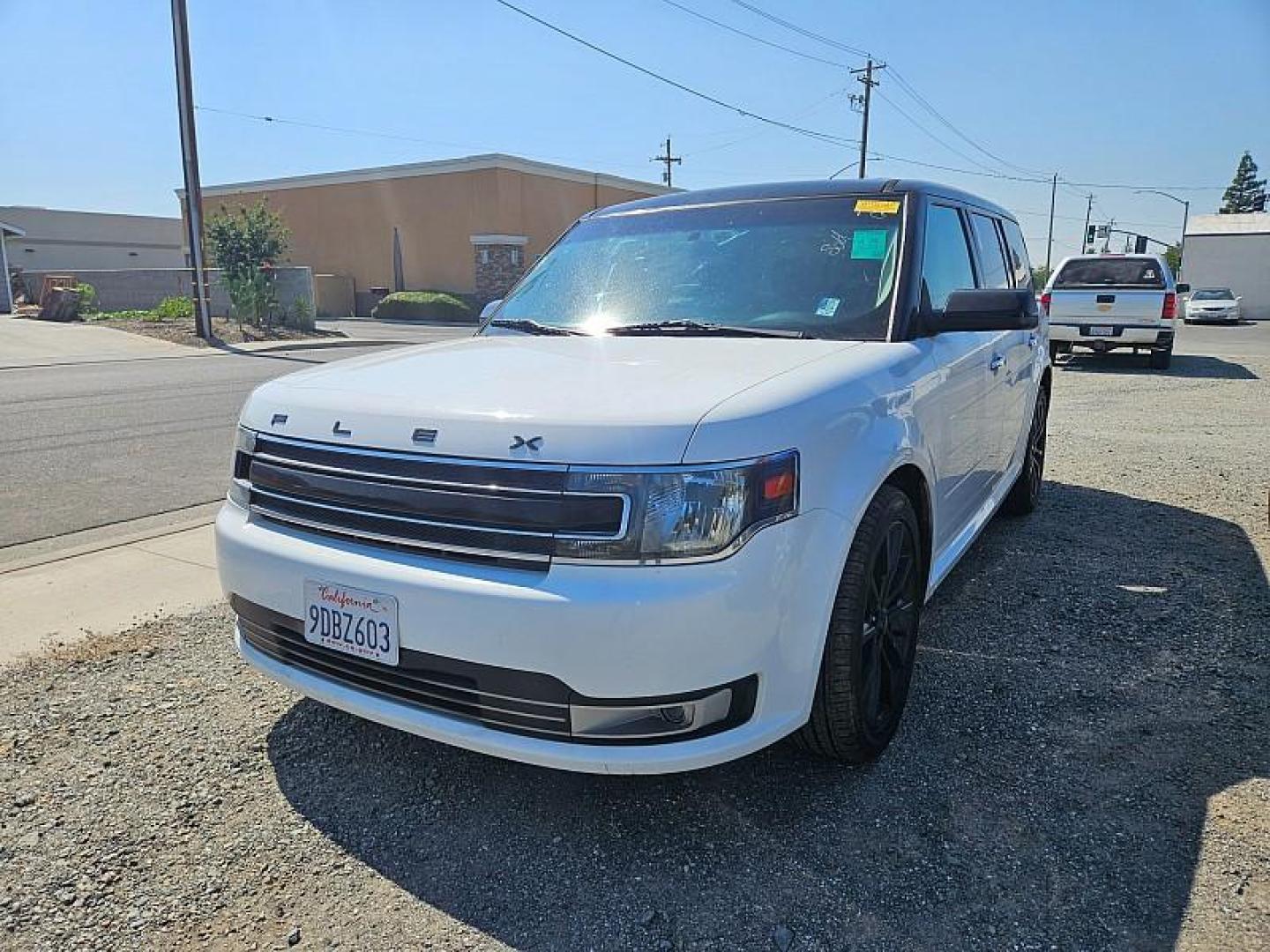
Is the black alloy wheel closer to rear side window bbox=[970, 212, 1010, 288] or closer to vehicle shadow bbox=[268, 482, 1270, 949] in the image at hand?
vehicle shadow bbox=[268, 482, 1270, 949]

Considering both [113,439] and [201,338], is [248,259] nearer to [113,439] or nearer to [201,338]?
[201,338]

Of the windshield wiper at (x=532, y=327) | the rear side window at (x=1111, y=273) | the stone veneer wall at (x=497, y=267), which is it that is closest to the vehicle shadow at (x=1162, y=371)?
the rear side window at (x=1111, y=273)

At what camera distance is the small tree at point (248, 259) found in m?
24.3

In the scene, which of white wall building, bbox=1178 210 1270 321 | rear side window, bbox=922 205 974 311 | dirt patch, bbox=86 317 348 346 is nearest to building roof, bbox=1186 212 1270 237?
white wall building, bbox=1178 210 1270 321

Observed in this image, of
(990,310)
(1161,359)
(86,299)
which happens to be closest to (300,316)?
(86,299)

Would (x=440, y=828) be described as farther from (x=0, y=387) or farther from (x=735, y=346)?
(x=0, y=387)

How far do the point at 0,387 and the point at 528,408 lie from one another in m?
14.4

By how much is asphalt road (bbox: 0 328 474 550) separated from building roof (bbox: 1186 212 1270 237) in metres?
53.2

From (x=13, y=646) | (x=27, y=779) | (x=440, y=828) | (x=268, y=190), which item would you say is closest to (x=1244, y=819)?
(x=440, y=828)

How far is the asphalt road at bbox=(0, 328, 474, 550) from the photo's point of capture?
6.13 metres

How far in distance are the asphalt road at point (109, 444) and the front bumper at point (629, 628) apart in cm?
431

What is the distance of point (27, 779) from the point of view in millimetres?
2873

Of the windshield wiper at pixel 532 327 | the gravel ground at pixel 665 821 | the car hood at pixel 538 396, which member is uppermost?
the windshield wiper at pixel 532 327

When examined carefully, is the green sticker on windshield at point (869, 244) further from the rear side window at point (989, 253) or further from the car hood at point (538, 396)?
the rear side window at point (989, 253)
